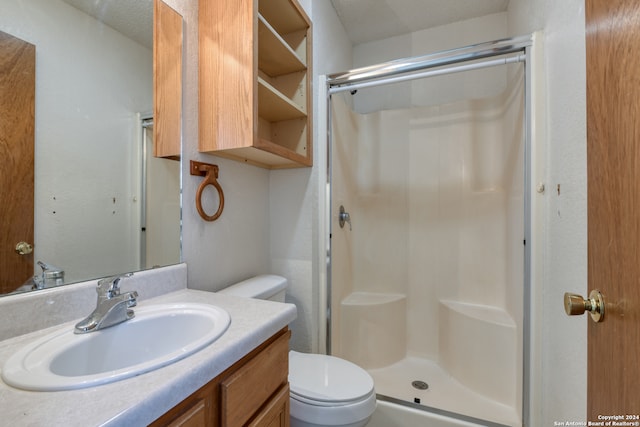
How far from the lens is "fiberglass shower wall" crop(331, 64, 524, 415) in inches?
65.1

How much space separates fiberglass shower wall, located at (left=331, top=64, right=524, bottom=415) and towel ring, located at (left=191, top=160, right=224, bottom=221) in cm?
71

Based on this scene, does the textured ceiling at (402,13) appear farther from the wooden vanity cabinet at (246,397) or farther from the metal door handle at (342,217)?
the wooden vanity cabinet at (246,397)

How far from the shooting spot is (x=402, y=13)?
1.88 metres

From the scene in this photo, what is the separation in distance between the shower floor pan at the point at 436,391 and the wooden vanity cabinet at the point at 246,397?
1065mm

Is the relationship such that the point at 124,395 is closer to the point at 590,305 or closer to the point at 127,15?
the point at 590,305

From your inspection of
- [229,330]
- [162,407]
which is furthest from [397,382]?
[162,407]

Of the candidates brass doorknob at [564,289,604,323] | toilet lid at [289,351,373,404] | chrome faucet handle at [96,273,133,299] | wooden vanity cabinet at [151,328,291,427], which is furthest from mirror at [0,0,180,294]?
brass doorknob at [564,289,604,323]

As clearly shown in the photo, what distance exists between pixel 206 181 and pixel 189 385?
810mm

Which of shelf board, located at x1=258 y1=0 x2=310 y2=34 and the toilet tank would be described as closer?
the toilet tank

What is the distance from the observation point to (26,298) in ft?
2.06

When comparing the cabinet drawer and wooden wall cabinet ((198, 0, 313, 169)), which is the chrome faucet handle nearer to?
the cabinet drawer

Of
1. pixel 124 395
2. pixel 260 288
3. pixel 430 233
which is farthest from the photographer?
pixel 430 233

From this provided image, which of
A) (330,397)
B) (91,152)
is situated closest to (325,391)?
(330,397)

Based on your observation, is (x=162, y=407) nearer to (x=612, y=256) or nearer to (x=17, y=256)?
(x=17, y=256)
